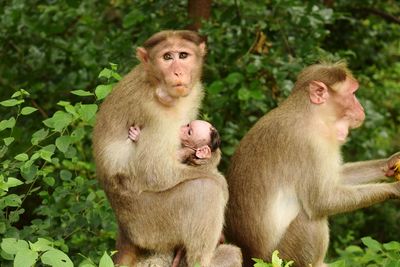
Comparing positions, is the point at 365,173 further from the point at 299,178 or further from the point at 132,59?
the point at 132,59

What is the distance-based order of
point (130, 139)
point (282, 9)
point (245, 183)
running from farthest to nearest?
point (282, 9) → point (245, 183) → point (130, 139)

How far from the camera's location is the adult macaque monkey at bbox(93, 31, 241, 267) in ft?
17.3

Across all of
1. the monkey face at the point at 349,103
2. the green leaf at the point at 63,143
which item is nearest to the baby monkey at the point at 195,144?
the green leaf at the point at 63,143

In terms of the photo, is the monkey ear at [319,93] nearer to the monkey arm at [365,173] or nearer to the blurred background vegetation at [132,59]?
the monkey arm at [365,173]

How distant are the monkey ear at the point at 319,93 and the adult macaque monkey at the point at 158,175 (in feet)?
3.38

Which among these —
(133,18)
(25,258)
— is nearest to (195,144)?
(25,258)

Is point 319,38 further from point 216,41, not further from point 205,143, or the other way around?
point 205,143

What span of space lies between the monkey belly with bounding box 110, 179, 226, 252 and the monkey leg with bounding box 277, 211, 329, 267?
2.70 ft

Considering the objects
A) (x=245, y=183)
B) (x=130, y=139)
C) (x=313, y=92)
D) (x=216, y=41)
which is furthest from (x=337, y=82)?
(x=216, y=41)

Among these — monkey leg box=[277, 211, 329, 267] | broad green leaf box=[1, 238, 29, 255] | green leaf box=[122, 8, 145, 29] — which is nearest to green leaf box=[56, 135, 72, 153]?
broad green leaf box=[1, 238, 29, 255]

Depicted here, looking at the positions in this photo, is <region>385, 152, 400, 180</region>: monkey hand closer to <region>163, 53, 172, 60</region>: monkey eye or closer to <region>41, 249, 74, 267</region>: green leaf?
<region>163, 53, 172, 60</region>: monkey eye

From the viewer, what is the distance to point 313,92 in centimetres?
602

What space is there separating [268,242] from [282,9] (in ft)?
8.50

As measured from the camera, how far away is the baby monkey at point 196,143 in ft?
17.9
